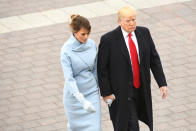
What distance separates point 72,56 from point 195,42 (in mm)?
4318

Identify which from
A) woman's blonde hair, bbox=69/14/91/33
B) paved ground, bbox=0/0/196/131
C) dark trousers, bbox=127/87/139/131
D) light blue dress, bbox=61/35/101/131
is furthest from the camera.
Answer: paved ground, bbox=0/0/196/131

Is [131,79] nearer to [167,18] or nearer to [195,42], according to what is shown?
[195,42]

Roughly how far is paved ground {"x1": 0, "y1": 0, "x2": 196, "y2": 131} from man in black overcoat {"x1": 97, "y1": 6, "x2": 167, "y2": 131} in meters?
1.22

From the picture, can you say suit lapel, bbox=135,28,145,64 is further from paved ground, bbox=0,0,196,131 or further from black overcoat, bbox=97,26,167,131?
paved ground, bbox=0,0,196,131

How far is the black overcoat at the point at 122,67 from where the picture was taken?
6727 millimetres

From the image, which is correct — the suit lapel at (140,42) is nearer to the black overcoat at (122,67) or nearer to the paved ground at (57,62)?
the black overcoat at (122,67)

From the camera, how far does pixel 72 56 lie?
6641mm

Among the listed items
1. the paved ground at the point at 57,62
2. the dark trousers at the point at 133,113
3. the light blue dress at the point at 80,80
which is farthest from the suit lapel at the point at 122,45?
the paved ground at the point at 57,62

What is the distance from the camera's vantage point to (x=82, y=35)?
6.57m

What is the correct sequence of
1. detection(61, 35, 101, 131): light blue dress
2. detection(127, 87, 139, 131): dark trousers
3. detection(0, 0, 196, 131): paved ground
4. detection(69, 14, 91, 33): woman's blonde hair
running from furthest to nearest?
detection(0, 0, 196, 131): paved ground → detection(127, 87, 139, 131): dark trousers → detection(61, 35, 101, 131): light blue dress → detection(69, 14, 91, 33): woman's blonde hair

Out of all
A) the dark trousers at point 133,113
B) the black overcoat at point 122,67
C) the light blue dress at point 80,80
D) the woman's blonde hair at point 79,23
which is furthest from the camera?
the dark trousers at point 133,113

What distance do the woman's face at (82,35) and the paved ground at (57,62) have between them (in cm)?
196

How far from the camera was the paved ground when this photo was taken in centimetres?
846

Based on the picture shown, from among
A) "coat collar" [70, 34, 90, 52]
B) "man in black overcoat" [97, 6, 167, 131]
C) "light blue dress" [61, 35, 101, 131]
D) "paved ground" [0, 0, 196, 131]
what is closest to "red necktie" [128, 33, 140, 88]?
"man in black overcoat" [97, 6, 167, 131]
